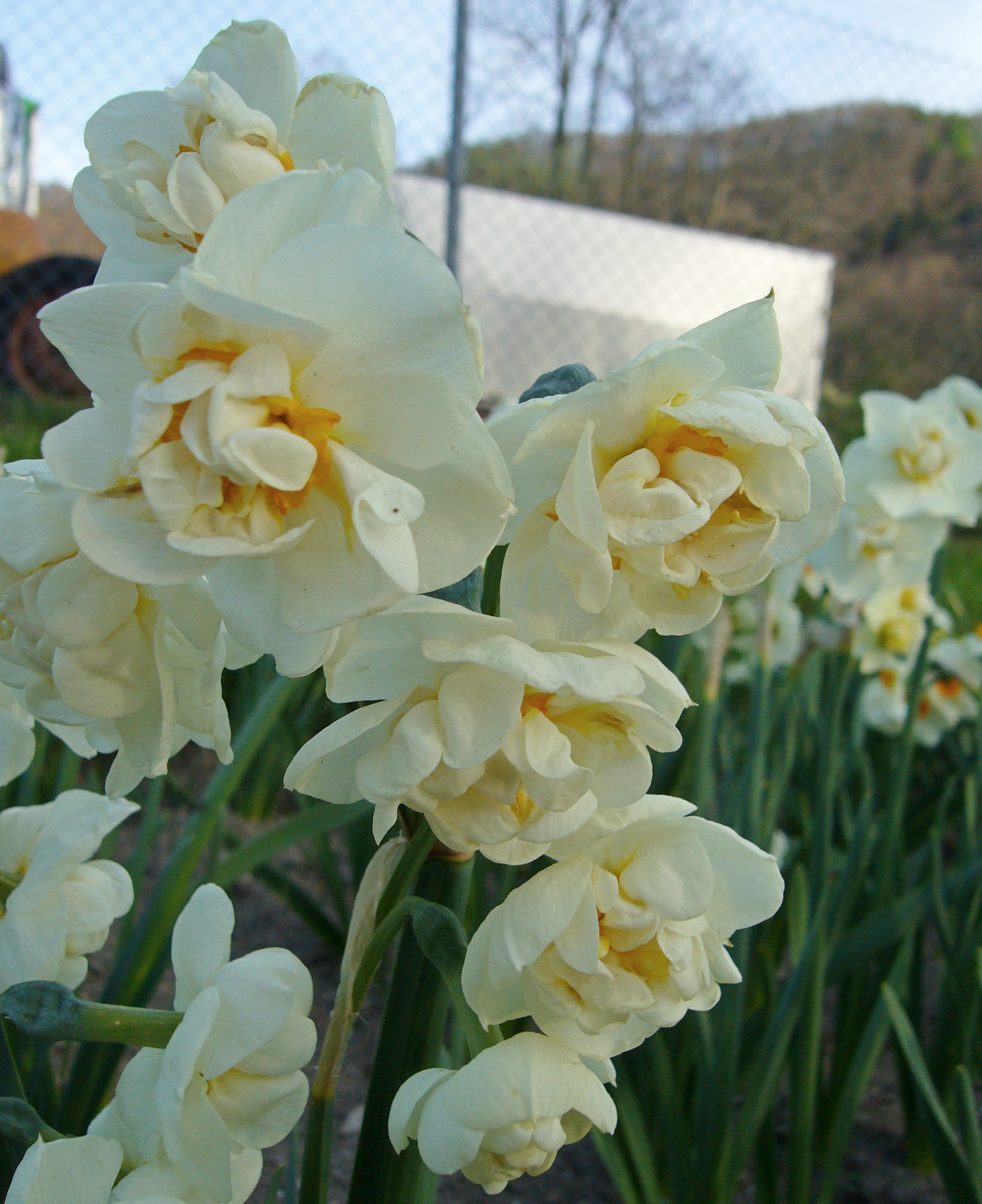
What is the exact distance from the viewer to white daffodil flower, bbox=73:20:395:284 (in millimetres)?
416

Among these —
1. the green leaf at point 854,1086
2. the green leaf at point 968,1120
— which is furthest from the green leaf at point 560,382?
the green leaf at point 854,1086

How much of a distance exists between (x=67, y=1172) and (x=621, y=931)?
0.28m

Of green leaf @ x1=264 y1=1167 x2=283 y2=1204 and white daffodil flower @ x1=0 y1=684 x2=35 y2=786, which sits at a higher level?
white daffodil flower @ x1=0 y1=684 x2=35 y2=786

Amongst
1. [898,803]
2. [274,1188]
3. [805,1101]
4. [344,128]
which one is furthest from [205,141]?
[898,803]

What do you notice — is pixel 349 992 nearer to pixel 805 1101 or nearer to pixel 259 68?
pixel 259 68

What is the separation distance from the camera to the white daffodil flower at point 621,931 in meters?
0.44

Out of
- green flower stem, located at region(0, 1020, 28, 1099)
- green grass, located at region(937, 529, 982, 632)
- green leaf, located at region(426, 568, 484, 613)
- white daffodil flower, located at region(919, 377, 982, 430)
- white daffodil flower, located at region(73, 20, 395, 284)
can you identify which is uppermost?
white daffodil flower, located at region(73, 20, 395, 284)

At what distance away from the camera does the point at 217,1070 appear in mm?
460

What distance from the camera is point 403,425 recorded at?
0.38m

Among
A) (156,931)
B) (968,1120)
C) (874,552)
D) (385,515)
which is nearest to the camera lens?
(385,515)

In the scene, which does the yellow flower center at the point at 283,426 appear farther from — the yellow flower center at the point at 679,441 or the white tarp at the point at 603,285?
the white tarp at the point at 603,285

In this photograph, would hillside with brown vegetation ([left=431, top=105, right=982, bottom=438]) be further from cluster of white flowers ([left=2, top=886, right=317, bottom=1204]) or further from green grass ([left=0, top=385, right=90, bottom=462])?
cluster of white flowers ([left=2, top=886, right=317, bottom=1204])

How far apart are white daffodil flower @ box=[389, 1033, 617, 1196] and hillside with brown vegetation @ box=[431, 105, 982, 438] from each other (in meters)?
6.40

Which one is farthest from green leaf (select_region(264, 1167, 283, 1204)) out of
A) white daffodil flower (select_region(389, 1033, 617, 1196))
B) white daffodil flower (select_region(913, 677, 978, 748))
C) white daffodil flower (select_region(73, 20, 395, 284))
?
white daffodil flower (select_region(913, 677, 978, 748))
